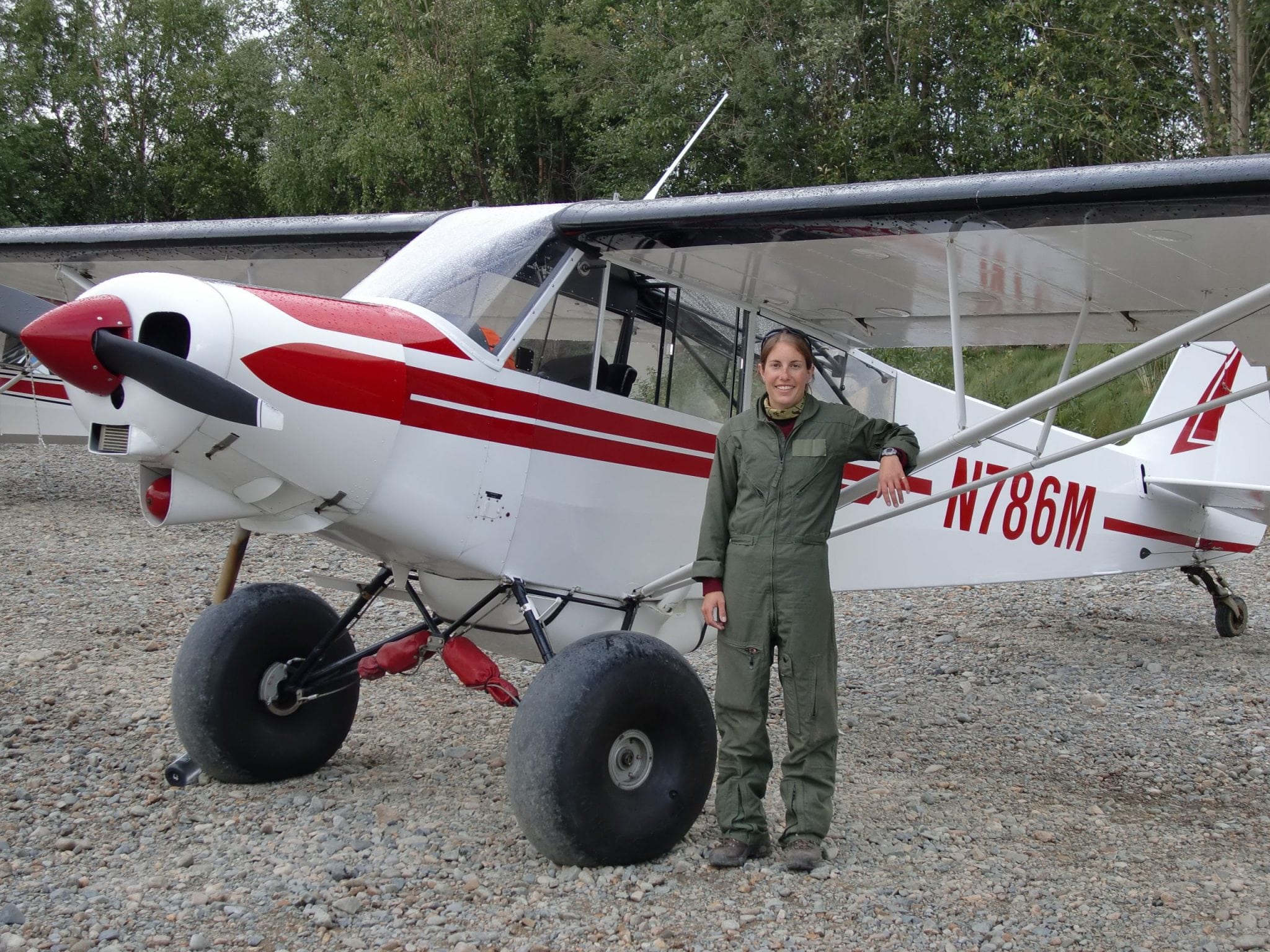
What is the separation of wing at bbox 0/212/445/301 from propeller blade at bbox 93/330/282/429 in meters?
2.00

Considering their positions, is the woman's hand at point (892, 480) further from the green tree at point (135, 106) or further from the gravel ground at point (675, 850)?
the green tree at point (135, 106)

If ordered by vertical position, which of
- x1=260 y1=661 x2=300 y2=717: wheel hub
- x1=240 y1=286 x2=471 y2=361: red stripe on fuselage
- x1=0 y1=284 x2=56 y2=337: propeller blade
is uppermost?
x1=240 y1=286 x2=471 y2=361: red stripe on fuselage

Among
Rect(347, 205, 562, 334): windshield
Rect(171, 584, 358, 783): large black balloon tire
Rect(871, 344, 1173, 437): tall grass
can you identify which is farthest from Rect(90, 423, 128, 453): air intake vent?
Rect(871, 344, 1173, 437): tall grass

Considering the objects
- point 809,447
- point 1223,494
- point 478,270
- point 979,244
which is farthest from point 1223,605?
point 478,270

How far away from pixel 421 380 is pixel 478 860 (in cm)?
155

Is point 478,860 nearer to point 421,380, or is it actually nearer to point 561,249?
point 421,380

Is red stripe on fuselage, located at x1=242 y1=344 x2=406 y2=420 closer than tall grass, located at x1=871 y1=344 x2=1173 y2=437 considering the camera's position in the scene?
Yes

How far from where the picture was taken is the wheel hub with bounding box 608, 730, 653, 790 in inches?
141

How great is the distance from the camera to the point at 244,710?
4.19 metres

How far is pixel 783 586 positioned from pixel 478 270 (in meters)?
1.58

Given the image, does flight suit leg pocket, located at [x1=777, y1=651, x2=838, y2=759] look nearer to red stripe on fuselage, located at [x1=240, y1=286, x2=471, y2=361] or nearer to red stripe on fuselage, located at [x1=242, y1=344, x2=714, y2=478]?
red stripe on fuselage, located at [x1=242, y1=344, x2=714, y2=478]

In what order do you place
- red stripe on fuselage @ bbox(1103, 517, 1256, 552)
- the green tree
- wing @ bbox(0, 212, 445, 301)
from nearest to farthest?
1. wing @ bbox(0, 212, 445, 301)
2. red stripe on fuselage @ bbox(1103, 517, 1256, 552)
3. the green tree

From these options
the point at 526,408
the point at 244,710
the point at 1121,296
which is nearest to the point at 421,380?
the point at 526,408

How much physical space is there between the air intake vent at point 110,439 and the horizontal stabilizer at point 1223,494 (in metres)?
6.40
